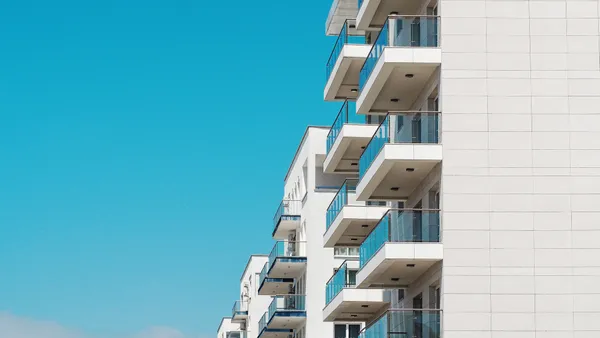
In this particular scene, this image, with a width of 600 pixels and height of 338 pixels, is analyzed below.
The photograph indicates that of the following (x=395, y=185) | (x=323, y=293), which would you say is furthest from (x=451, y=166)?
(x=323, y=293)

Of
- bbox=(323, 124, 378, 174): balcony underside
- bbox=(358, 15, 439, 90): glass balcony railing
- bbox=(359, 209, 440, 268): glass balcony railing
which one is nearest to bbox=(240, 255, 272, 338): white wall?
bbox=(323, 124, 378, 174): balcony underside

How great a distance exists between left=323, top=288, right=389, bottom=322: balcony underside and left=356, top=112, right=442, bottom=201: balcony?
661 cm

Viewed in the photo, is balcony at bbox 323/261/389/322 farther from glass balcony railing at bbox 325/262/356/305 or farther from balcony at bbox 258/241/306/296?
balcony at bbox 258/241/306/296

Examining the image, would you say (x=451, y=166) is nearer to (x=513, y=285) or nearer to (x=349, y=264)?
(x=513, y=285)

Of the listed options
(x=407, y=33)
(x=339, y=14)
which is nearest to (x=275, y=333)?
(x=339, y=14)

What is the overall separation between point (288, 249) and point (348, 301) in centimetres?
2346

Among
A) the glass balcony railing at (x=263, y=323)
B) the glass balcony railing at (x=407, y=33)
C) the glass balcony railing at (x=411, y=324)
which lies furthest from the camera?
the glass balcony railing at (x=263, y=323)

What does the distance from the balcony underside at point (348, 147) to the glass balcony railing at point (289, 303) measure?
17864 mm

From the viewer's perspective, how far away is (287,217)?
71.9m

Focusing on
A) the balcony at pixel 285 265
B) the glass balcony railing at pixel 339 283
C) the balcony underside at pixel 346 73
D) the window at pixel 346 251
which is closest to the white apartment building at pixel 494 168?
the balcony underside at pixel 346 73

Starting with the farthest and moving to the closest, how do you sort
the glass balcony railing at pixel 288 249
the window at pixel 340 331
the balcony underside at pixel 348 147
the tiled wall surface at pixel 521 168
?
the glass balcony railing at pixel 288 249
the window at pixel 340 331
the balcony underside at pixel 348 147
the tiled wall surface at pixel 521 168

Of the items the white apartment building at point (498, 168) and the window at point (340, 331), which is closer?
the white apartment building at point (498, 168)

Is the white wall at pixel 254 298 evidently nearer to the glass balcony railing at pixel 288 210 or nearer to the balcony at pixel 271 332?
the balcony at pixel 271 332

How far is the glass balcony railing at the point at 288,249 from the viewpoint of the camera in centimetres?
7081
